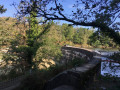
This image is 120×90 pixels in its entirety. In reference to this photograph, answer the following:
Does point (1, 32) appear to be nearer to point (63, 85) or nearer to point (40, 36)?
point (40, 36)

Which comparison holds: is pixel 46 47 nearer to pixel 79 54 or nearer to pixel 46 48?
pixel 46 48

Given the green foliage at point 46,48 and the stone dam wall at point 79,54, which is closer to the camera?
the green foliage at point 46,48

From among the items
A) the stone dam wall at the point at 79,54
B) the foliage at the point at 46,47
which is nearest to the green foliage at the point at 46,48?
the foliage at the point at 46,47

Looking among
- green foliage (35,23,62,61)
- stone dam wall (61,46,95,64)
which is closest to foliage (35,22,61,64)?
green foliage (35,23,62,61)

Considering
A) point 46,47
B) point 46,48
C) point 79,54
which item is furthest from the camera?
point 79,54

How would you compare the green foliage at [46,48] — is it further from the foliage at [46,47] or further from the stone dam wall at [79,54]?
the stone dam wall at [79,54]

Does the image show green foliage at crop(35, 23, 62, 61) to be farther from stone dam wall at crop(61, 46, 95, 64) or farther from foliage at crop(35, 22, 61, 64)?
stone dam wall at crop(61, 46, 95, 64)

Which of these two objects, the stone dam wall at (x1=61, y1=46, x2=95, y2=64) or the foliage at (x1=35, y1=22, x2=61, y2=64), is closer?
the foliage at (x1=35, y1=22, x2=61, y2=64)

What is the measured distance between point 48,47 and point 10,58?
6.02m

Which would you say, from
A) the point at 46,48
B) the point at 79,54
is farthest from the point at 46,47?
the point at 79,54

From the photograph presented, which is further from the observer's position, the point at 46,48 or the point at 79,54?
the point at 79,54

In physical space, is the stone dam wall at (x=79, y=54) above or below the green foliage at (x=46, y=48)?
below

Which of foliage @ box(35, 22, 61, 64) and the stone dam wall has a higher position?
foliage @ box(35, 22, 61, 64)

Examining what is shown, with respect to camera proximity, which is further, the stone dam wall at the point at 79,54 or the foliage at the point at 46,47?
the stone dam wall at the point at 79,54
